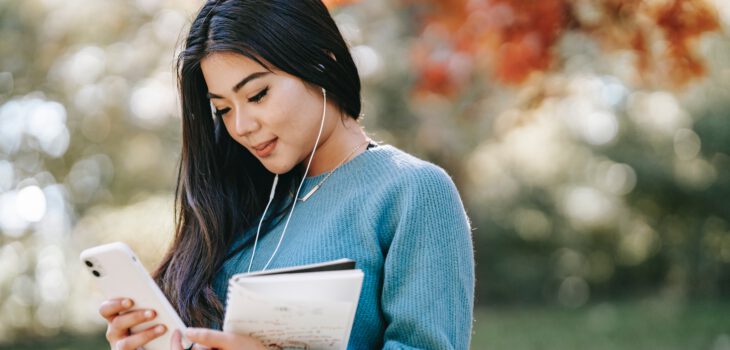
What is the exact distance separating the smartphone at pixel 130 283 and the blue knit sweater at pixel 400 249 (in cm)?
25

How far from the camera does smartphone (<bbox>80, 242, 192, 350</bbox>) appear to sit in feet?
4.86

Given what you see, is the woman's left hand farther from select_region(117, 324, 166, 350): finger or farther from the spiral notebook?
select_region(117, 324, 166, 350): finger

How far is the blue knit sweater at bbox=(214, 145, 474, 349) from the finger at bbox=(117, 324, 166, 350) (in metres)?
0.26

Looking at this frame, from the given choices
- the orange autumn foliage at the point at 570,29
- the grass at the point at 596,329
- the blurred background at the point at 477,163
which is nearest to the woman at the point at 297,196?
the orange autumn foliage at the point at 570,29

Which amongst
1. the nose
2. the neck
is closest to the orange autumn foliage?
the neck

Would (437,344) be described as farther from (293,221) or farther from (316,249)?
(293,221)

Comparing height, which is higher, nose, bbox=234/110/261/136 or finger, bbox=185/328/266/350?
nose, bbox=234/110/261/136

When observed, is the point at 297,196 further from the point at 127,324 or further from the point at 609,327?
the point at 609,327

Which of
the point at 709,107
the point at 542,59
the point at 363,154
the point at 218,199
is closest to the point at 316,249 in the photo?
the point at 363,154

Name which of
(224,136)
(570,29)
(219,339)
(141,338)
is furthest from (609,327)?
(219,339)

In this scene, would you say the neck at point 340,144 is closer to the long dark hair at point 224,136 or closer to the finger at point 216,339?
the long dark hair at point 224,136

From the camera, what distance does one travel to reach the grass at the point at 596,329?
8.14 metres

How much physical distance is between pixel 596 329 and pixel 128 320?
8.28 metres

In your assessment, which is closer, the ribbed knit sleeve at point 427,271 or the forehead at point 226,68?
the ribbed knit sleeve at point 427,271
